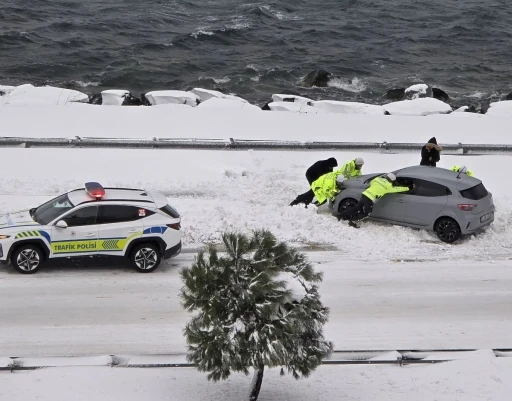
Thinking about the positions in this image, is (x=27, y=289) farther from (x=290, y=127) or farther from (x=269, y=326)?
(x=290, y=127)

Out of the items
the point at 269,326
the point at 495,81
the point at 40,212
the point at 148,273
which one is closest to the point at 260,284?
the point at 269,326

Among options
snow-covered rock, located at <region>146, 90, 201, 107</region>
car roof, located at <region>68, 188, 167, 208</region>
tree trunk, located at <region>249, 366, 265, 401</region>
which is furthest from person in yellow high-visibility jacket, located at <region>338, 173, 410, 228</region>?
snow-covered rock, located at <region>146, 90, 201, 107</region>

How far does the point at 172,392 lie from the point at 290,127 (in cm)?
1501

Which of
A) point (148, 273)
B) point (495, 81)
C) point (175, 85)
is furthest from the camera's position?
point (495, 81)

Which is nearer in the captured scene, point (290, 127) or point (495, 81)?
point (290, 127)

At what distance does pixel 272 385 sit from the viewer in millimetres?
12586

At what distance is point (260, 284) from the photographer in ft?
35.0

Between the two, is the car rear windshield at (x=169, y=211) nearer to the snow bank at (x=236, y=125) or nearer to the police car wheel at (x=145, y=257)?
the police car wheel at (x=145, y=257)

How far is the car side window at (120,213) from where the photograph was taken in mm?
16734

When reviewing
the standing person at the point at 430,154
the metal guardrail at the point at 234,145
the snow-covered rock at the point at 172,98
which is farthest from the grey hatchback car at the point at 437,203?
the snow-covered rock at the point at 172,98

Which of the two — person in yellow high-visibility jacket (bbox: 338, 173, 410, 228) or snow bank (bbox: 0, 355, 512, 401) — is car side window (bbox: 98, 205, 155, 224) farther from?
person in yellow high-visibility jacket (bbox: 338, 173, 410, 228)

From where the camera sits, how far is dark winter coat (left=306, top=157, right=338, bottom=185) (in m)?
21.0

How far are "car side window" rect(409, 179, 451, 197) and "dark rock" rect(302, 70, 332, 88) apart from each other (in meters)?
25.4

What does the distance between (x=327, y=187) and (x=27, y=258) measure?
23.5ft
